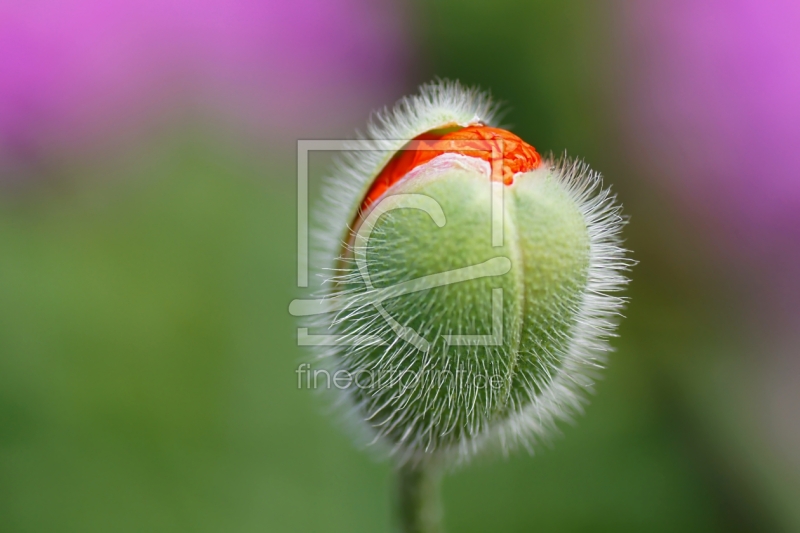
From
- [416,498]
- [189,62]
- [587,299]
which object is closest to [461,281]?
[587,299]

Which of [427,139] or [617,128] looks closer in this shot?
[427,139]

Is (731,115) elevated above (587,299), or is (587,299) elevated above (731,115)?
(731,115)

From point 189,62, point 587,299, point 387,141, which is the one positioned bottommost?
point 587,299

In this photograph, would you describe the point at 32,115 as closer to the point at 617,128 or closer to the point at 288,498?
the point at 288,498

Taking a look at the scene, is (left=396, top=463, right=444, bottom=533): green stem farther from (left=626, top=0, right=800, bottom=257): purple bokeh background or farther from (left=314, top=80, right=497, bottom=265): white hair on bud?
(left=626, top=0, right=800, bottom=257): purple bokeh background

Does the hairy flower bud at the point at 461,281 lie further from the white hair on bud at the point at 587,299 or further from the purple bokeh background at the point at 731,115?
the purple bokeh background at the point at 731,115

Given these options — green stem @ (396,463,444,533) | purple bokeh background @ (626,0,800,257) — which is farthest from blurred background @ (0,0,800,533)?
green stem @ (396,463,444,533)

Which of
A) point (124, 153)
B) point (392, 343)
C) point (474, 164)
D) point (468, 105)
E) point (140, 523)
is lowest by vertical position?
point (140, 523)

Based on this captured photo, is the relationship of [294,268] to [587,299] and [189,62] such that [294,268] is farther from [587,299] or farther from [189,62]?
[587,299]

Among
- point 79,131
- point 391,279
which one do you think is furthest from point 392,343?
point 79,131
